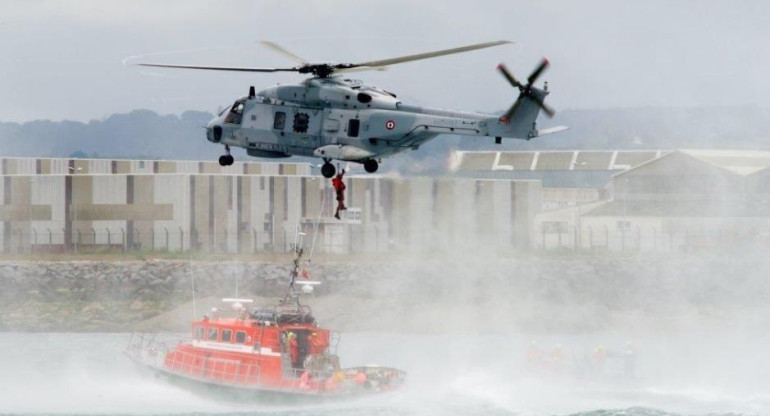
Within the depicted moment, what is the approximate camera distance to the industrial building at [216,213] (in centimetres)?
6347

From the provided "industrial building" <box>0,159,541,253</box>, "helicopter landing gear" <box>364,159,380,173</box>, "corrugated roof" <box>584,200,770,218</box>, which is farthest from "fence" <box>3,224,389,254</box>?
"helicopter landing gear" <box>364,159,380,173</box>

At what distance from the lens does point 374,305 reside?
Result: 205 ft

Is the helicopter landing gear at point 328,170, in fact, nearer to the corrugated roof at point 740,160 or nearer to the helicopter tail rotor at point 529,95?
the helicopter tail rotor at point 529,95

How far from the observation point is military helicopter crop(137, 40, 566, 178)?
33688mm

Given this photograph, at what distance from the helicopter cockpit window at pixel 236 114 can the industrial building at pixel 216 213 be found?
27.5 m

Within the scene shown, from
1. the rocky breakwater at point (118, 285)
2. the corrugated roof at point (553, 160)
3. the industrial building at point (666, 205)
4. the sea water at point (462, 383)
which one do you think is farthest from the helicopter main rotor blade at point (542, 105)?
the corrugated roof at point (553, 160)

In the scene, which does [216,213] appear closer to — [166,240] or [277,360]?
[166,240]

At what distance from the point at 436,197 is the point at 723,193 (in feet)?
30.0

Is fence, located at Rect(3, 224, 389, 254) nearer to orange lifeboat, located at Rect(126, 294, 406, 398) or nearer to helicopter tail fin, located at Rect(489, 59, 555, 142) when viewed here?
orange lifeboat, located at Rect(126, 294, 406, 398)

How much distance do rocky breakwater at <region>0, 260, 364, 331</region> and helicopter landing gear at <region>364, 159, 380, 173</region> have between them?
2865cm

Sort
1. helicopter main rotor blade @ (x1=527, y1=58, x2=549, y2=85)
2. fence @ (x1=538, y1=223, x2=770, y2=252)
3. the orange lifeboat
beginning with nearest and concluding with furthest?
1. helicopter main rotor blade @ (x1=527, y1=58, x2=549, y2=85)
2. the orange lifeboat
3. fence @ (x1=538, y1=223, x2=770, y2=252)

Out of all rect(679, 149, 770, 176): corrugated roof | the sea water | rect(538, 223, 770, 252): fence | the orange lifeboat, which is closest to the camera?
the orange lifeboat

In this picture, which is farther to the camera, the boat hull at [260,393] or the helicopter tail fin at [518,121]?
the boat hull at [260,393]

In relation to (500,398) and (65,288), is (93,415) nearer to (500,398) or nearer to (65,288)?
(500,398)
